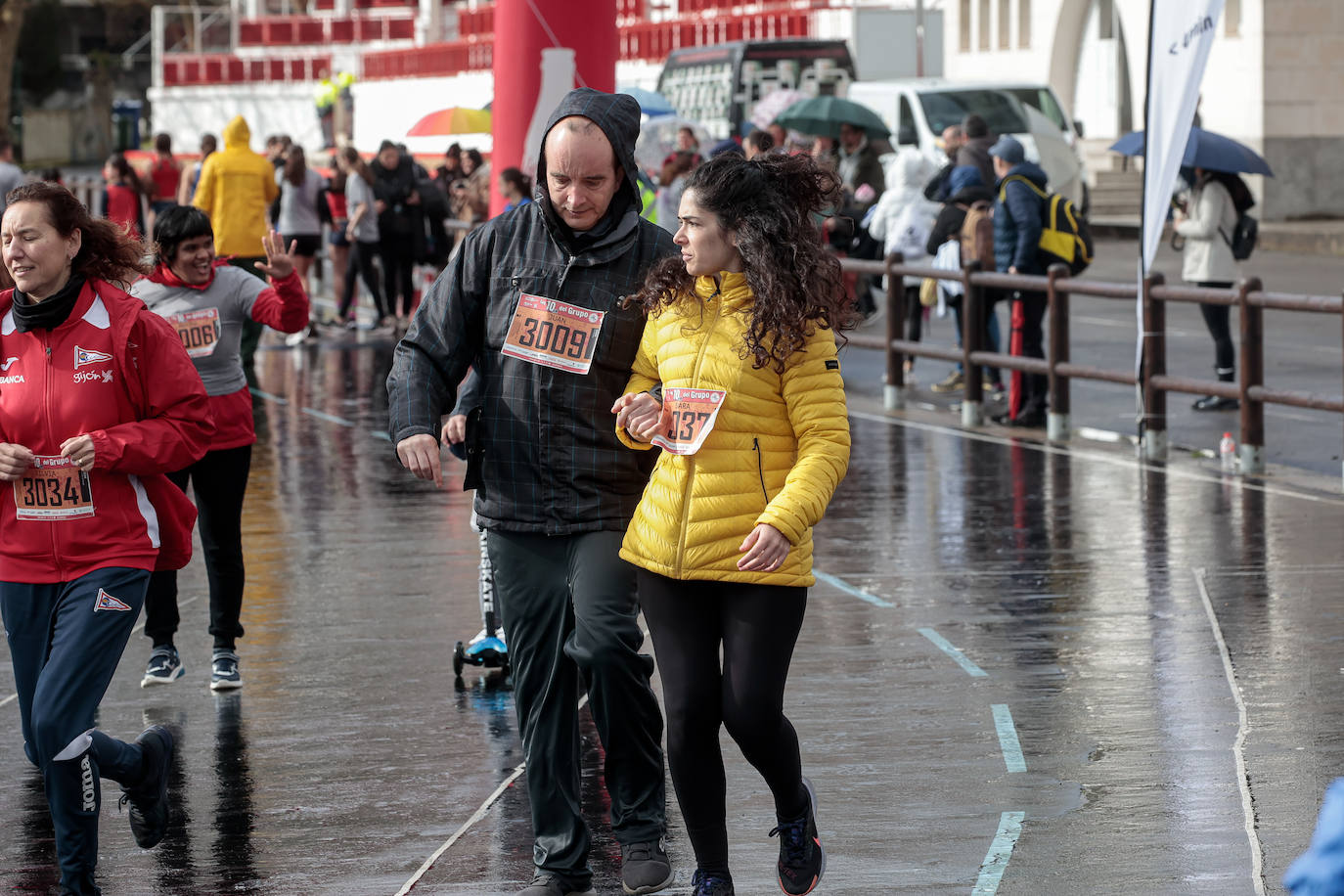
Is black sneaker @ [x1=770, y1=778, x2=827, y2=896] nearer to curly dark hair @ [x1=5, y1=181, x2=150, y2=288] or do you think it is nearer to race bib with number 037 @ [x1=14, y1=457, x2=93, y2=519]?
race bib with number 037 @ [x1=14, y1=457, x2=93, y2=519]

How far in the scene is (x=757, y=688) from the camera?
15.5ft

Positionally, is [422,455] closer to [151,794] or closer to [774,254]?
[774,254]

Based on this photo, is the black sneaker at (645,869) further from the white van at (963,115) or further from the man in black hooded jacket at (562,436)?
the white van at (963,115)

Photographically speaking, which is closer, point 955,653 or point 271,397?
point 955,653

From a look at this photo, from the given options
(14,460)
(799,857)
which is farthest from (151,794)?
(799,857)

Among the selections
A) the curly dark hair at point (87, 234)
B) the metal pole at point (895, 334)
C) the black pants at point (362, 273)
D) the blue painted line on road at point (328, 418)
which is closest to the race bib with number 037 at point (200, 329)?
the curly dark hair at point (87, 234)

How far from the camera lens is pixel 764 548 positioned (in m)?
4.59

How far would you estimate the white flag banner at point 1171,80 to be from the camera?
993 cm

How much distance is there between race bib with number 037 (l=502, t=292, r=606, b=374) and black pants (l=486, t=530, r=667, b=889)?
41 cm

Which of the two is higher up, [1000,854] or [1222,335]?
[1222,335]

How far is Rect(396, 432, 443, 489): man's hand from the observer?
197 inches

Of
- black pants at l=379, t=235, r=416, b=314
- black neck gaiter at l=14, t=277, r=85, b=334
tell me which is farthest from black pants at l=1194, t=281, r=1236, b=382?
black neck gaiter at l=14, t=277, r=85, b=334

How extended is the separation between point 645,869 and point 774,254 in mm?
1480

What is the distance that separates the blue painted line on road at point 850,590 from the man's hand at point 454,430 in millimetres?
3781
